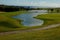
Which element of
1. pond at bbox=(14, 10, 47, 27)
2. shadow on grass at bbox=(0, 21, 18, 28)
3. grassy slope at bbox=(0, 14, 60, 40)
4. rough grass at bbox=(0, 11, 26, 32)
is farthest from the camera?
pond at bbox=(14, 10, 47, 27)

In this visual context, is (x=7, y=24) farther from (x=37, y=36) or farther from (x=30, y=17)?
(x=37, y=36)

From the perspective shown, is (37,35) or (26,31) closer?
(37,35)

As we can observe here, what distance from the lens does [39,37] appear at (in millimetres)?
5492

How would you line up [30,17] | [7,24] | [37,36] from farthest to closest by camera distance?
[30,17] → [7,24] → [37,36]

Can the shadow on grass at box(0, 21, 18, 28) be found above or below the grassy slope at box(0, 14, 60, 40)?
above

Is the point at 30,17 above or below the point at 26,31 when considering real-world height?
above

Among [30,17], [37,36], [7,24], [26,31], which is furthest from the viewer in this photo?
[30,17]

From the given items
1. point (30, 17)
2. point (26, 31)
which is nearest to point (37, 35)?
point (26, 31)

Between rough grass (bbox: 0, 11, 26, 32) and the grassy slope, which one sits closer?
the grassy slope

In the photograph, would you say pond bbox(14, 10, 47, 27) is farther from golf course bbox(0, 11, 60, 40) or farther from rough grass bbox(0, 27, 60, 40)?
rough grass bbox(0, 27, 60, 40)

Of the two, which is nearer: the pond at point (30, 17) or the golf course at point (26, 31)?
the golf course at point (26, 31)

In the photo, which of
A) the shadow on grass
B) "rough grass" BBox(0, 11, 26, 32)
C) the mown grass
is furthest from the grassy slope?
the shadow on grass

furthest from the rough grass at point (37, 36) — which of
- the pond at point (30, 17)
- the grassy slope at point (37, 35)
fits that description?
the pond at point (30, 17)

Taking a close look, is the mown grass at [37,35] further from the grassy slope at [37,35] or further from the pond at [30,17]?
the pond at [30,17]
